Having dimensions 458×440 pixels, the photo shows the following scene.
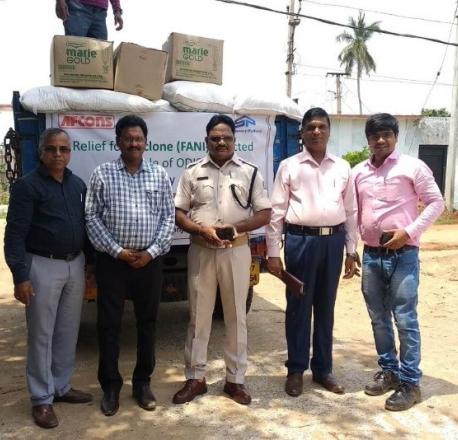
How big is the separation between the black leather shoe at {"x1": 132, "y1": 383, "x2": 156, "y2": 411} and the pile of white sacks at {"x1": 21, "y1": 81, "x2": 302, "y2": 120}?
2078 millimetres

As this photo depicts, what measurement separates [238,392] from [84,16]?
147 inches

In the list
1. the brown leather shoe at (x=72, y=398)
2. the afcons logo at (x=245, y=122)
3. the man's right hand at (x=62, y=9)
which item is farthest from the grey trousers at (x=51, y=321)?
the man's right hand at (x=62, y=9)

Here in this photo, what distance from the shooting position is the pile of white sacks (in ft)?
13.2

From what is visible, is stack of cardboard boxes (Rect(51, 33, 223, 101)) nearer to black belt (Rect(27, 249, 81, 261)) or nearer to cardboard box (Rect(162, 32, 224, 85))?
cardboard box (Rect(162, 32, 224, 85))

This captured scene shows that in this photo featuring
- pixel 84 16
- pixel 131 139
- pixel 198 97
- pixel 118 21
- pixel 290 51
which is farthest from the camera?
pixel 290 51

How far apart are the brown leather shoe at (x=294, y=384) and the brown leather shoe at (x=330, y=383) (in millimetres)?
148

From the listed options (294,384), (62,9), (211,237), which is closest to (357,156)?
(62,9)

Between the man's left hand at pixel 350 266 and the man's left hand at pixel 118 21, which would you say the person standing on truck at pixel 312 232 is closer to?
the man's left hand at pixel 350 266

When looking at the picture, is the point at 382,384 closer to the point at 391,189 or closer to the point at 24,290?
the point at 391,189

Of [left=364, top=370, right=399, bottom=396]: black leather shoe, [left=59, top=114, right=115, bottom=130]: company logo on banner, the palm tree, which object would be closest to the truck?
[left=59, top=114, right=115, bottom=130]: company logo on banner

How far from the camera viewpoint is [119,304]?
3348mm

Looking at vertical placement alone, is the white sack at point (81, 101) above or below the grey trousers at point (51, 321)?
above

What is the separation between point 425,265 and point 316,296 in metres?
5.38

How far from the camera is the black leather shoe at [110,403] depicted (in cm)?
337
